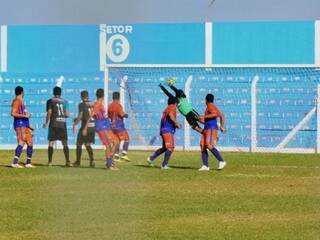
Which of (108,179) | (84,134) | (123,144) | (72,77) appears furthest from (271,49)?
(108,179)


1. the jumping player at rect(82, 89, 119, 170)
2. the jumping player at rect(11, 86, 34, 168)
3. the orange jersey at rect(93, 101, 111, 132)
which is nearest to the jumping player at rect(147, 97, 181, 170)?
the jumping player at rect(82, 89, 119, 170)

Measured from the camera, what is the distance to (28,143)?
15.0m

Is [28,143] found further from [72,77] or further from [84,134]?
[72,77]

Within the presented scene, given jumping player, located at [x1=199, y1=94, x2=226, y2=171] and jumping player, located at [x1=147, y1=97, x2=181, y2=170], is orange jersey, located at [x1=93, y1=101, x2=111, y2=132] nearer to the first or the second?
jumping player, located at [x1=147, y1=97, x2=181, y2=170]

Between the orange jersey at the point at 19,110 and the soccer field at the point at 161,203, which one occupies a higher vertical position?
the orange jersey at the point at 19,110

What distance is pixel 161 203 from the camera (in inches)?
398

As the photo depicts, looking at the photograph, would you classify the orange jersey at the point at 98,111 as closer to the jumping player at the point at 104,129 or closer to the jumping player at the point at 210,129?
the jumping player at the point at 104,129

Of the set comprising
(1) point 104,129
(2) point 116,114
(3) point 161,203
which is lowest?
(3) point 161,203

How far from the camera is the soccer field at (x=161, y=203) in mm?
7590

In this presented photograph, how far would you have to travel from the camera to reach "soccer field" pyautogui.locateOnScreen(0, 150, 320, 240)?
759cm

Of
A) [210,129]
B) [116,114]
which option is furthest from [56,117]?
[210,129]

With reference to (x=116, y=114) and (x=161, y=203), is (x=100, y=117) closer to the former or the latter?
(x=116, y=114)

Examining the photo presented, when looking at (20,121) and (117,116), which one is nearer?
(20,121)

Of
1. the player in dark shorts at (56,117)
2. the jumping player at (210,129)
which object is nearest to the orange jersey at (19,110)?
the player in dark shorts at (56,117)
